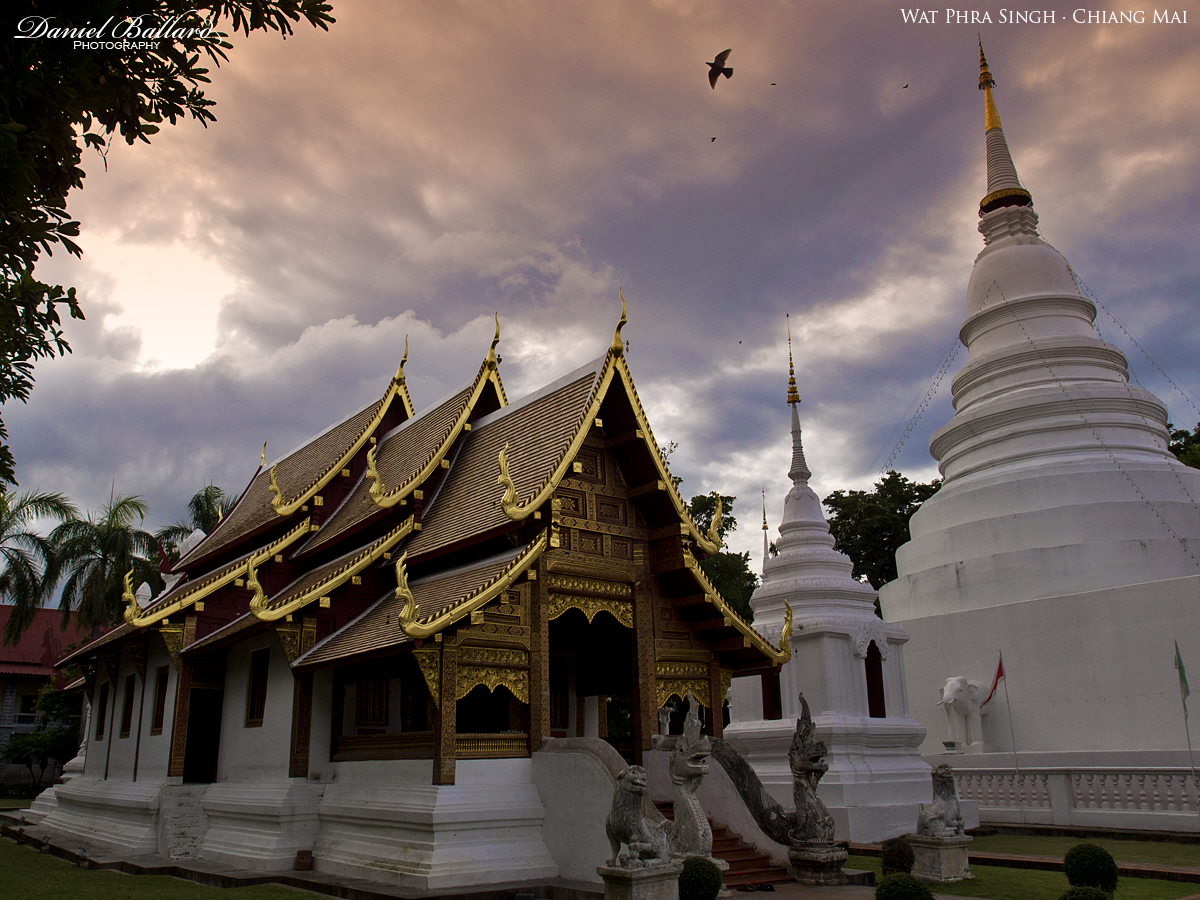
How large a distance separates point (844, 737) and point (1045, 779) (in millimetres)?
3552

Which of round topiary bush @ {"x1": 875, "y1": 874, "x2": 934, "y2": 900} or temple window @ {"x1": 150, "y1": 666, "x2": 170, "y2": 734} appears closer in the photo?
round topiary bush @ {"x1": 875, "y1": 874, "x2": 934, "y2": 900}

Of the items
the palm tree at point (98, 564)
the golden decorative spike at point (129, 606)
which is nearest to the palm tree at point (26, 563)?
the palm tree at point (98, 564)

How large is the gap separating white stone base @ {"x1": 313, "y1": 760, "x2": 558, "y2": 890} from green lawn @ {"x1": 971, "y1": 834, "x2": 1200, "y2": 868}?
690cm

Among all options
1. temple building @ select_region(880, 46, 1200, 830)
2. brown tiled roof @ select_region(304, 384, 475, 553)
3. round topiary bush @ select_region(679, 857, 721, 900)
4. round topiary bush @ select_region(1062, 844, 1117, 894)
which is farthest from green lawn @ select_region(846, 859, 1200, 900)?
brown tiled roof @ select_region(304, 384, 475, 553)

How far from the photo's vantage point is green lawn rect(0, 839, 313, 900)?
9.57 metres

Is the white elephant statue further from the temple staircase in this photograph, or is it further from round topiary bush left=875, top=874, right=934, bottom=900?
round topiary bush left=875, top=874, right=934, bottom=900

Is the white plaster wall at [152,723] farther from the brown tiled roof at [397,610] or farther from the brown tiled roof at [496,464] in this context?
the brown tiled roof at [496,464]

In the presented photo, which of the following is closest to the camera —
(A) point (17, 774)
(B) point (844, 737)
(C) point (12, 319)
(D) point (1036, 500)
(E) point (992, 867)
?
(C) point (12, 319)

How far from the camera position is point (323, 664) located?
35.1ft

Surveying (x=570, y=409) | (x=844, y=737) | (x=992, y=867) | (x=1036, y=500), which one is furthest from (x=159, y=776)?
(x=1036, y=500)

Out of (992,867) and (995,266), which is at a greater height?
(995,266)

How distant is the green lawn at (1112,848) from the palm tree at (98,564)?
23.5 metres

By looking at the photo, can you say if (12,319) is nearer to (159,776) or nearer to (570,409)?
(570,409)

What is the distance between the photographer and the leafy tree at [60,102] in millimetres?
4836
